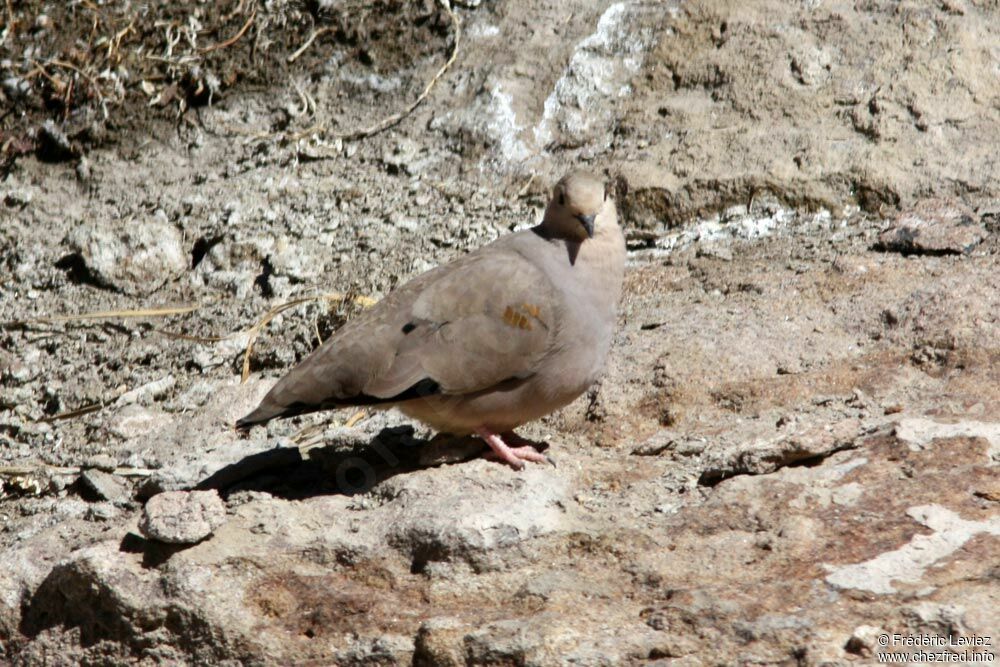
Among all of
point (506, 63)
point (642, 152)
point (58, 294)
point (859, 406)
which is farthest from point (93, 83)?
point (859, 406)

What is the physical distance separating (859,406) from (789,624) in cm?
130

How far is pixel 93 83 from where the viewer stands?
7016 millimetres

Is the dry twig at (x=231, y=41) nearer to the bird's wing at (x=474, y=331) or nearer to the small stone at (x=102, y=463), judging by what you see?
the small stone at (x=102, y=463)

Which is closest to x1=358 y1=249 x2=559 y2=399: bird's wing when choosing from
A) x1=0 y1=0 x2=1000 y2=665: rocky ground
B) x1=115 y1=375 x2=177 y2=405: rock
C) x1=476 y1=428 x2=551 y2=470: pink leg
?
x1=476 y1=428 x2=551 y2=470: pink leg

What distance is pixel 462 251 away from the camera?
587 cm

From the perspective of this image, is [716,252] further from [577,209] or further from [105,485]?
[105,485]

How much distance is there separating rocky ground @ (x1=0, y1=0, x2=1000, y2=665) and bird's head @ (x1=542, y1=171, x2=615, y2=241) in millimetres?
544

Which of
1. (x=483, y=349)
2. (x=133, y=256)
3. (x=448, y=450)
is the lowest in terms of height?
(x=448, y=450)

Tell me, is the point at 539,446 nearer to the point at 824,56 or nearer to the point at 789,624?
the point at 789,624

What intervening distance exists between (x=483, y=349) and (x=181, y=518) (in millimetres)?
1124

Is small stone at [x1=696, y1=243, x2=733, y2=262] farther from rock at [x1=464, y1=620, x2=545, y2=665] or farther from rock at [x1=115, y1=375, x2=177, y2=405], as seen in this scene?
rock at [x1=464, y1=620, x2=545, y2=665]

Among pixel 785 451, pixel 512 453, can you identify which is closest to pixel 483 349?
pixel 512 453

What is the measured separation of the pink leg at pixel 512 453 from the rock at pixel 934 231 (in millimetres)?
1859

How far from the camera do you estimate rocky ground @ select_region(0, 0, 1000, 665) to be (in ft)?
11.3
